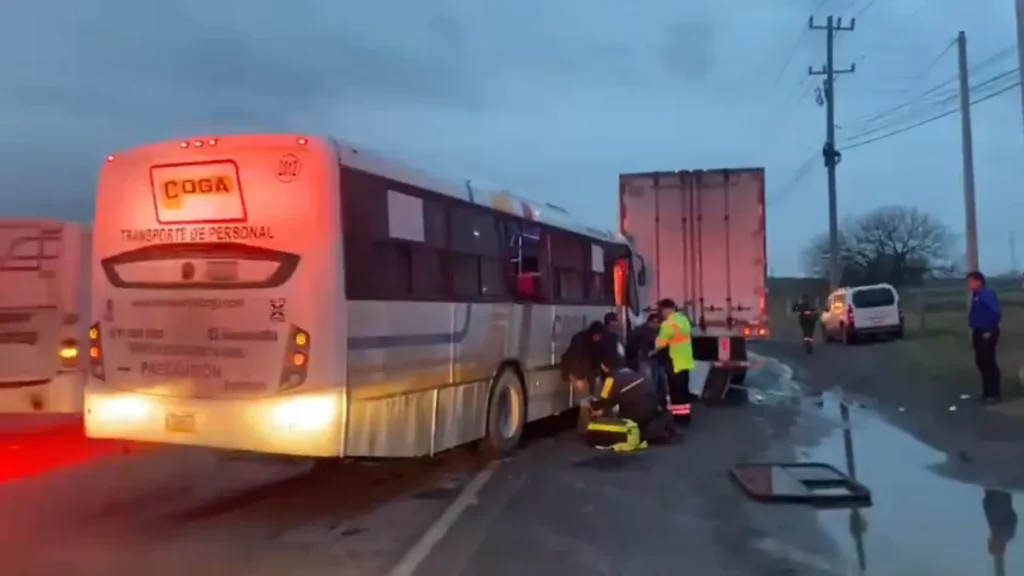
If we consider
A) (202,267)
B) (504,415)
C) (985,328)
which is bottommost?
(504,415)

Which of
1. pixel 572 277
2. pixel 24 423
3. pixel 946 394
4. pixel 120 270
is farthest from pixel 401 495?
pixel 946 394

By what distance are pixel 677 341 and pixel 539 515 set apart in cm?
720

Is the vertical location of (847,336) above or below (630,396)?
above

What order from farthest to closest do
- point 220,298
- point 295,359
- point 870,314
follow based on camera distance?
point 870,314 < point 220,298 < point 295,359

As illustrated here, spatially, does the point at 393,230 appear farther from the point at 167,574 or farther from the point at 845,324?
the point at 845,324

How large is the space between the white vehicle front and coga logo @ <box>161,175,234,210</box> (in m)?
0.01

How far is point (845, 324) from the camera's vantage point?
1423 inches

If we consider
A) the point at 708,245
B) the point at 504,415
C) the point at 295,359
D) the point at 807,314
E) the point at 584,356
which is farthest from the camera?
the point at 807,314

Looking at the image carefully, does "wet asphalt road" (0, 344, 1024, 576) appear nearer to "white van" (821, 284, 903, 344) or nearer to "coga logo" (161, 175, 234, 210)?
"coga logo" (161, 175, 234, 210)

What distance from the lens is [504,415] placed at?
13344 mm

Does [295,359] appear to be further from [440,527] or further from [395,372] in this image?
[440,527]

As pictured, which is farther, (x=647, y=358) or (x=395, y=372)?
(x=647, y=358)

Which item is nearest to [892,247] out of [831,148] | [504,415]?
[831,148]

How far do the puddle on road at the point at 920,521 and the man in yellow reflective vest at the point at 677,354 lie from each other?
299 centimetres
